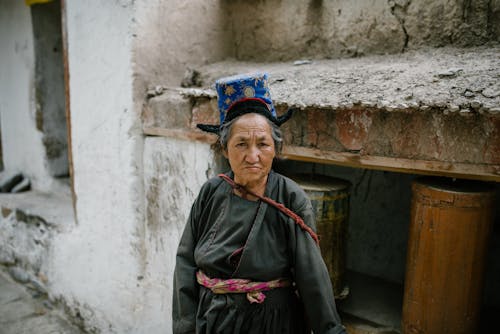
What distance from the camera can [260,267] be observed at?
161 centimetres

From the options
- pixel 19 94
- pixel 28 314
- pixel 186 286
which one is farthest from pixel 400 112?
pixel 19 94

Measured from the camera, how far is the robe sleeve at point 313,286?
1.59m

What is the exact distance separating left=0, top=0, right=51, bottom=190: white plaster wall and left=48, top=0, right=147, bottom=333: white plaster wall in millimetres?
1572

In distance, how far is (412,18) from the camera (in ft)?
8.64

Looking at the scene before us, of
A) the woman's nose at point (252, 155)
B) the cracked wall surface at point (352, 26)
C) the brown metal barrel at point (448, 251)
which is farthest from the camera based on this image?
the cracked wall surface at point (352, 26)

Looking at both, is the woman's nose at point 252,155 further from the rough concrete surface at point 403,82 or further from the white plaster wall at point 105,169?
the white plaster wall at point 105,169

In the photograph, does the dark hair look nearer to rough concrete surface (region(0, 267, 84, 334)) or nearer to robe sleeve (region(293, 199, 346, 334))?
robe sleeve (region(293, 199, 346, 334))

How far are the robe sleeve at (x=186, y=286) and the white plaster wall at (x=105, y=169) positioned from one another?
1466 millimetres

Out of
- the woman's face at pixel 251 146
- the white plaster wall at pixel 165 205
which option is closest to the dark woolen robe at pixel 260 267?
the woman's face at pixel 251 146

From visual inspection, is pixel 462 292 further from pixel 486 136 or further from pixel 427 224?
pixel 486 136

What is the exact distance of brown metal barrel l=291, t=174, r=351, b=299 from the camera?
2283mm

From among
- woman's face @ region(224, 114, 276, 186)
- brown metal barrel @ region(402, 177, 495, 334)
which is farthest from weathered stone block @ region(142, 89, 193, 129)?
brown metal barrel @ region(402, 177, 495, 334)

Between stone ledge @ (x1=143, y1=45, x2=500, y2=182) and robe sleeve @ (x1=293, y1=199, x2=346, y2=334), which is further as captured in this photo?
stone ledge @ (x1=143, y1=45, x2=500, y2=182)

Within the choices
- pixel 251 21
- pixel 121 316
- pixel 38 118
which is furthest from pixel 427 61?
pixel 38 118
